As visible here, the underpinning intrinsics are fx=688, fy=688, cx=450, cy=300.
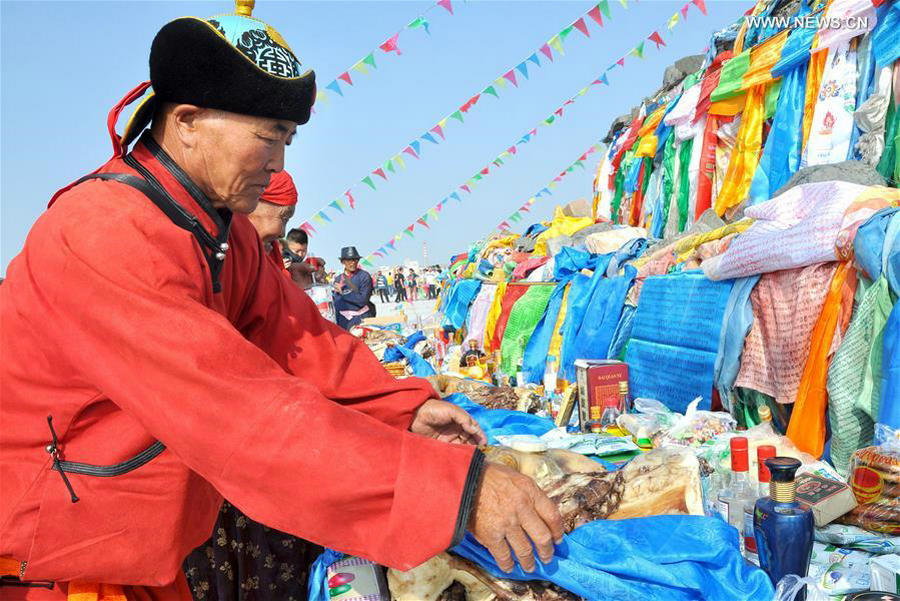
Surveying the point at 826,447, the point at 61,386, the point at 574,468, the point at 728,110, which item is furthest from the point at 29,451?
the point at 728,110

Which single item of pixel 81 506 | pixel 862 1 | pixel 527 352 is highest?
pixel 862 1

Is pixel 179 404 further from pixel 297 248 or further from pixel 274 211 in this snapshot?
pixel 297 248

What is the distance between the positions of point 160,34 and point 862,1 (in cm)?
510

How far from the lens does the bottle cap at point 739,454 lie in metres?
2.05

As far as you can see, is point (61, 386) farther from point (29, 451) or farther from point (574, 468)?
point (574, 468)

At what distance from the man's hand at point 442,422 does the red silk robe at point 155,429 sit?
0.59 metres

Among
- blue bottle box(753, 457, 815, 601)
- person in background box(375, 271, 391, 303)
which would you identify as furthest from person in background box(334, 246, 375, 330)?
person in background box(375, 271, 391, 303)

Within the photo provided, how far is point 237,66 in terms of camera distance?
3.82 ft

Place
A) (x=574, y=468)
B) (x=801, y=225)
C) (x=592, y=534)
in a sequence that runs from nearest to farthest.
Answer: (x=592, y=534) < (x=574, y=468) < (x=801, y=225)

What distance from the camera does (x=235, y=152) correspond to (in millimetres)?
1215

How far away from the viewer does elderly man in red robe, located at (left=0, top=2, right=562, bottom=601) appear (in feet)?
3.11

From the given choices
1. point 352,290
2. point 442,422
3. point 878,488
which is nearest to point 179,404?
point 442,422

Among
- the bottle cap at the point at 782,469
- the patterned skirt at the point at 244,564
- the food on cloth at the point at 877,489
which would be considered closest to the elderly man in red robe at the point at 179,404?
the bottle cap at the point at 782,469

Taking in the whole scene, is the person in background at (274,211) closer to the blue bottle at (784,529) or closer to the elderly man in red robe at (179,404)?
the elderly man in red robe at (179,404)
